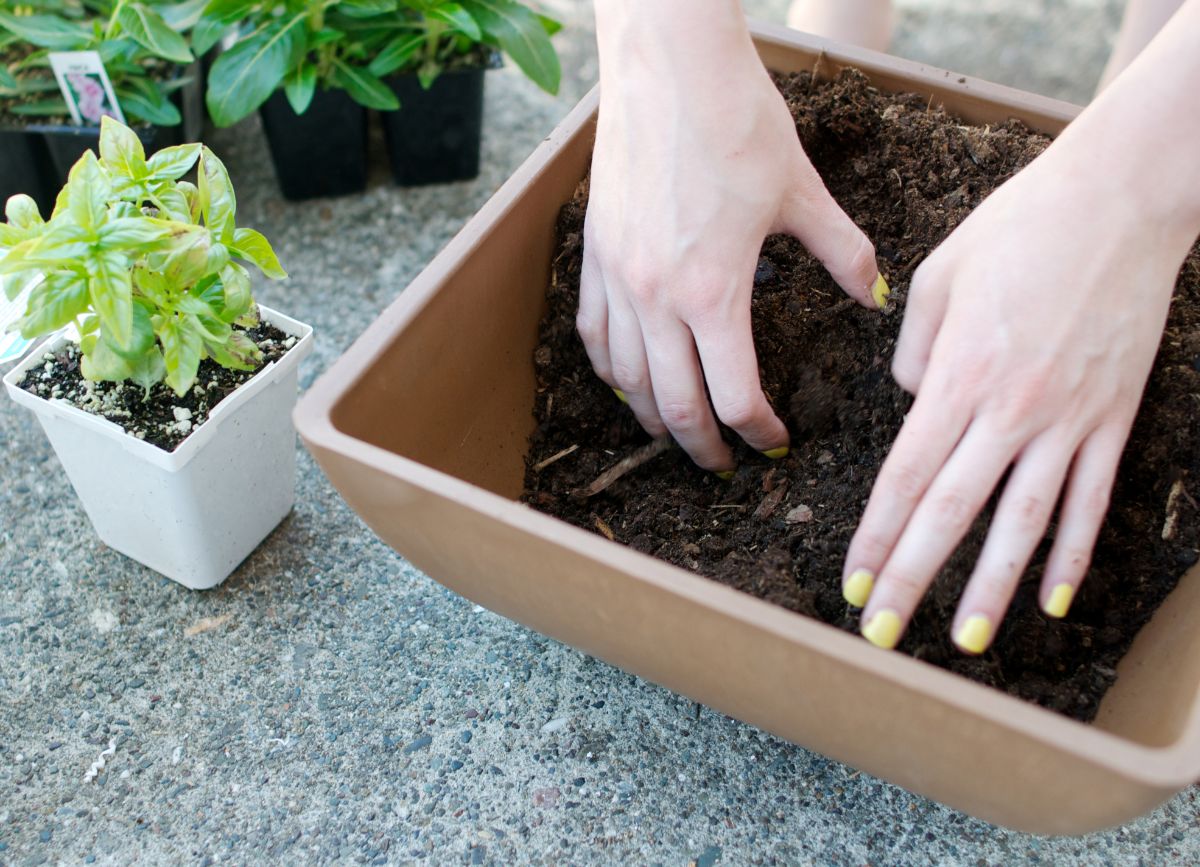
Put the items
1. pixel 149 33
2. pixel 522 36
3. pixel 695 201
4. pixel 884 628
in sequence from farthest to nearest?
pixel 522 36
pixel 149 33
pixel 695 201
pixel 884 628

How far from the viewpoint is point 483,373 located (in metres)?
0.89

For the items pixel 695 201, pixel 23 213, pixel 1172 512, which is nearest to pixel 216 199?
pixel 23 213

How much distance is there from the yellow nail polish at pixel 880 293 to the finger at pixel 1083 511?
9.0 inches

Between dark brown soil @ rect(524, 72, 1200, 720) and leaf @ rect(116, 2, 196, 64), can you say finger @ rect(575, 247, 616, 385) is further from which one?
leaf @ rect(116, 2, 196, 64)

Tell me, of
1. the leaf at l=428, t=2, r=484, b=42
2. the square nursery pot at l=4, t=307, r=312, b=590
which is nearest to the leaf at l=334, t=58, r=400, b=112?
the leaf at l=428, t=2, r=484, b=42

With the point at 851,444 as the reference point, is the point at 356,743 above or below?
below

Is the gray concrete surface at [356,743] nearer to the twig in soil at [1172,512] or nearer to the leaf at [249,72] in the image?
the twig in soil at [1172,512]

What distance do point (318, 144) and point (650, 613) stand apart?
1.01 metres

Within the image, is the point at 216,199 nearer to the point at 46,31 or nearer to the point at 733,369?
the point at 733,369

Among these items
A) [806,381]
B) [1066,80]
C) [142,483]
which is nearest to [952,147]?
[806,381]

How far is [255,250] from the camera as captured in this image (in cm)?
90

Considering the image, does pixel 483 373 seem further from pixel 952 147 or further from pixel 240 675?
pixel 952 147

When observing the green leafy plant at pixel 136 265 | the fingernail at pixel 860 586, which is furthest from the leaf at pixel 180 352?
the fingernail at pixel 860 586

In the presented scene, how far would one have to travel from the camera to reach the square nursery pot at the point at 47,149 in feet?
4.26
